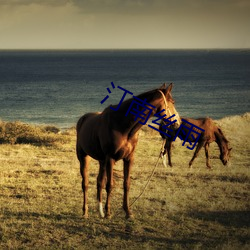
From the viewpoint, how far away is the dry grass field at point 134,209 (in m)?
7.93

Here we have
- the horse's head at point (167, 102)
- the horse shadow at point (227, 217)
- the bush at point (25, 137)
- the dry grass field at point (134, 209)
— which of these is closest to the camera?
the horse's head at point (167, 102)

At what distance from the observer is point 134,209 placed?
9961 millimetres

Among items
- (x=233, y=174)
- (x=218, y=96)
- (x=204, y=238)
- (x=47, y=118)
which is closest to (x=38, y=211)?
(x=204, y=238)

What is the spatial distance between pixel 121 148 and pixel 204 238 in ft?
8.54

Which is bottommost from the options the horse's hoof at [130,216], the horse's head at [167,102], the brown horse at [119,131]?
the horse's hoof at [130,216]

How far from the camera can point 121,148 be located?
8.01 meters

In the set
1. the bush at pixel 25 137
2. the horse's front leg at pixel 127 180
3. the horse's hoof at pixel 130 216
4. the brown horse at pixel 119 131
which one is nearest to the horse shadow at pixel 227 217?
the horse's hoof at pixel 130 216

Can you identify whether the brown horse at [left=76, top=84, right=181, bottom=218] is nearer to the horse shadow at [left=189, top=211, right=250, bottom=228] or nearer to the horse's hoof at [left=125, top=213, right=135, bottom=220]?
the horse's hoof at [left=125, top=213, right=135, bottom=220]

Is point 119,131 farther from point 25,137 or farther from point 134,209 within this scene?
point 25,137

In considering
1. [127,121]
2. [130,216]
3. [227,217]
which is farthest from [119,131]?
[227,217]

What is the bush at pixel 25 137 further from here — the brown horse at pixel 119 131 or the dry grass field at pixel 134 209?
the brown horse at pixel 119 131

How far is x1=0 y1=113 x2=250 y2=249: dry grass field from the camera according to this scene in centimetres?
793

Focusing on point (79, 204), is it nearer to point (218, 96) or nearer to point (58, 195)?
point (58, 195)

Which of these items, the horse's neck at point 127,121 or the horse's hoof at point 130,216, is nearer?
the horse's neck at point 127,121
